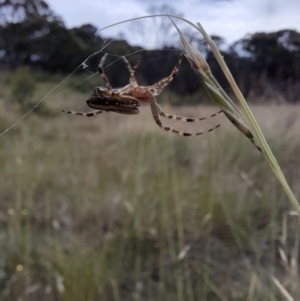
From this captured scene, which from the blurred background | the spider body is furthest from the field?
the spider body

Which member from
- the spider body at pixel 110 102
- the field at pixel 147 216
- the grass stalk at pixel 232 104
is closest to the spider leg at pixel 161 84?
the spider body at pixel 110 102

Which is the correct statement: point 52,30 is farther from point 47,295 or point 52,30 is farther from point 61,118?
point 61,118

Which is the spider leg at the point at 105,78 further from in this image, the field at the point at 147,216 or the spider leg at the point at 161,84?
the field at the point at 147,216

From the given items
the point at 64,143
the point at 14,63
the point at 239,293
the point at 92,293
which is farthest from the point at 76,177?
the point at 14,63

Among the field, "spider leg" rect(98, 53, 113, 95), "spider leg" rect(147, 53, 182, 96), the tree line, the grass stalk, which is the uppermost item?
the grass stalk

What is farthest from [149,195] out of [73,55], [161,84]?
[161,84]

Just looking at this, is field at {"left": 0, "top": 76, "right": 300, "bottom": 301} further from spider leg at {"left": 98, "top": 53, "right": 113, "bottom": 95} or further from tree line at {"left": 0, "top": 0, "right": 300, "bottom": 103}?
spider leg at {"left": 98, "top": 53, "right": 113, "bottom": 95}

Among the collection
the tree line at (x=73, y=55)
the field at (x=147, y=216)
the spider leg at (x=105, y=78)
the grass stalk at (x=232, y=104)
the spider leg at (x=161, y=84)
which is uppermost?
the grass stalk at (x=232, y=104)

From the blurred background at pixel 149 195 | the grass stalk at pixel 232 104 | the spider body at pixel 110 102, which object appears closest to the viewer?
the grass stalk at pixel 232 104

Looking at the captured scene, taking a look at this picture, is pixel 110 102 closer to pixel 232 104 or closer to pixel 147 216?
pixel 232 104
